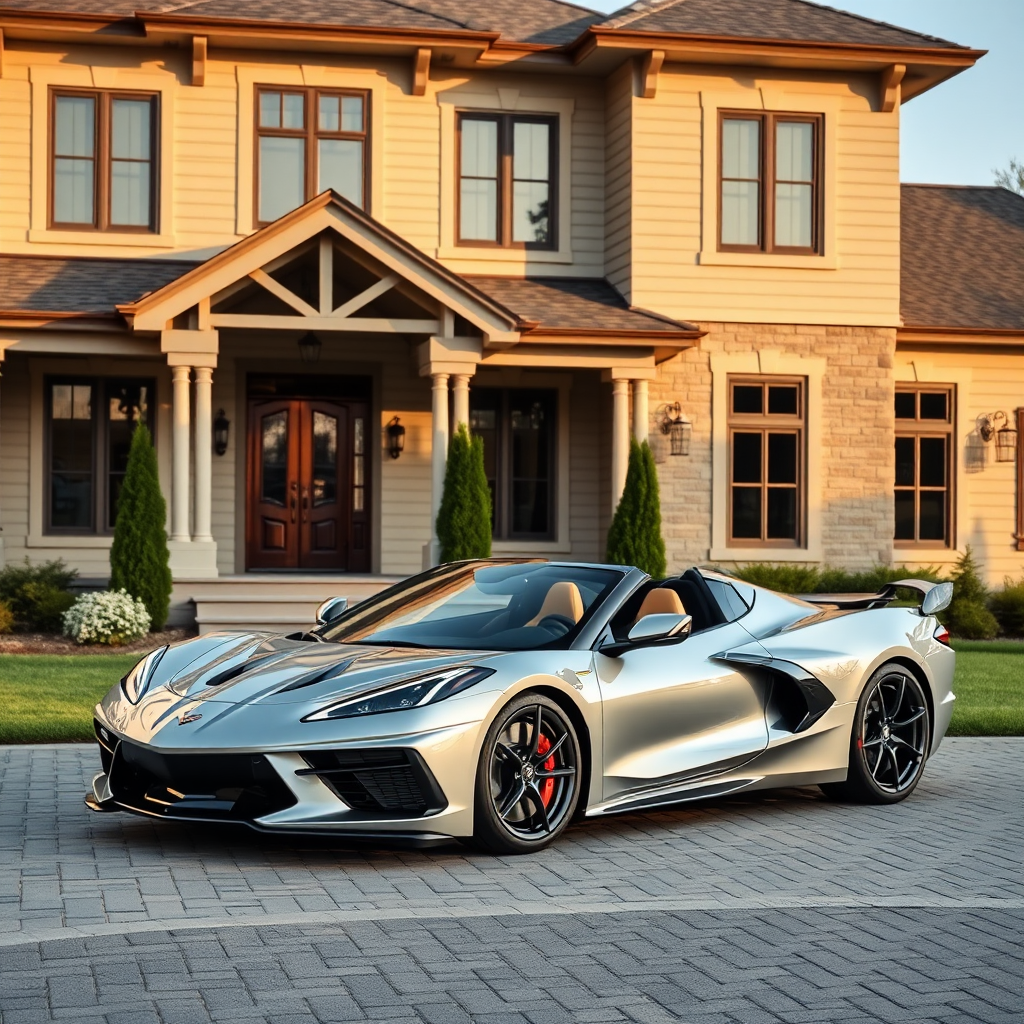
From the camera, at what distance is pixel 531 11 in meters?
21.3

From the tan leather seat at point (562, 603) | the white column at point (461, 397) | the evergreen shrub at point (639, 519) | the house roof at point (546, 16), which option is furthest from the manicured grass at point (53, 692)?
the house roof at point (546, 16)

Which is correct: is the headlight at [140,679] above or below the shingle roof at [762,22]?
below

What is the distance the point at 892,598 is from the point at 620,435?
10.9 metres

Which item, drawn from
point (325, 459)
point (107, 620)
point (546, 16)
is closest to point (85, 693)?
point (107, 620)

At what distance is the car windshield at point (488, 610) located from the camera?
715 cm

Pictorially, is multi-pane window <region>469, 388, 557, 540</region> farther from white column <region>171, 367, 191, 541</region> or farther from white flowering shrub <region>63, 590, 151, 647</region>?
white flowering shrub <region>63, 590, 151, 647</region>

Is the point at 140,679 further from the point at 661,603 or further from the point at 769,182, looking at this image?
the point at 769,182

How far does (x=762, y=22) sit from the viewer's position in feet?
66.4

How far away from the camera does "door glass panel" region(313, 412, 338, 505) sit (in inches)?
805

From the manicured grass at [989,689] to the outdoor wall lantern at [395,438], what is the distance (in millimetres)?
7385

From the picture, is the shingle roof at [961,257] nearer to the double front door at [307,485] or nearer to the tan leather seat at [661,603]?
the double front door at [307,485]

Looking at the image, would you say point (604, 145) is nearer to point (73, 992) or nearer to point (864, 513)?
point (864, 513)

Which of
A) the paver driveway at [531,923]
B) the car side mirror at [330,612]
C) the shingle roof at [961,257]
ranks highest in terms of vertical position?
the shingle roof at [961,257]

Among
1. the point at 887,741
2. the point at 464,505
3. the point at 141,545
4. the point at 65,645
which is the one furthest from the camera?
the point at 464,505
